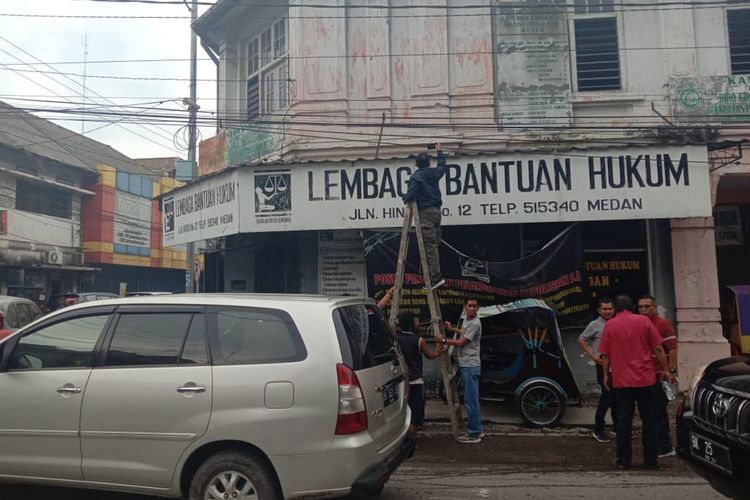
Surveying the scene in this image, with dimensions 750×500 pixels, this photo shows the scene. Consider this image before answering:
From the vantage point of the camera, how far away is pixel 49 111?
981 cm

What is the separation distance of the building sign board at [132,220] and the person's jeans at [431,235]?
2880cm

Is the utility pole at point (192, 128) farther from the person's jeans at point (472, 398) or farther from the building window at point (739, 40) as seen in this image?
the building window at point (739, 40)

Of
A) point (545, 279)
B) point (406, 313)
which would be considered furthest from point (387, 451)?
point (545, 279)

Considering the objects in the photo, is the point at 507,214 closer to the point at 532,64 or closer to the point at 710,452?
the point at 532,64

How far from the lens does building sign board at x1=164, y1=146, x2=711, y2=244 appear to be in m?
7.89

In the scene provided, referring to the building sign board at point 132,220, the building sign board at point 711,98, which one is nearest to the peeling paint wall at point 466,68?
the building sign board at point 711,98

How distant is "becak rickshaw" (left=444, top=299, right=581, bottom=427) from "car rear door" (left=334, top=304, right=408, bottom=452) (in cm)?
335

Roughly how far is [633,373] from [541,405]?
2208mm

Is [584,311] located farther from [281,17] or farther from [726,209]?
[281,17]

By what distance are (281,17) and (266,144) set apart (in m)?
2.62

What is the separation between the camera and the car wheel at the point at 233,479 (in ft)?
11.7

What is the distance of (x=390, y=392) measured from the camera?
409cm

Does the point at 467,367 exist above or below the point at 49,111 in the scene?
below

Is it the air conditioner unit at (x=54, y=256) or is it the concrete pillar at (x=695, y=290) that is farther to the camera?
the air conditioner unit at (x=54, y=256)
